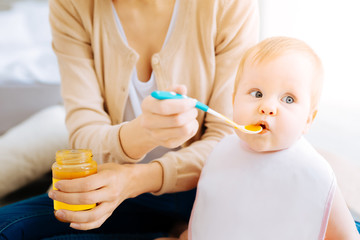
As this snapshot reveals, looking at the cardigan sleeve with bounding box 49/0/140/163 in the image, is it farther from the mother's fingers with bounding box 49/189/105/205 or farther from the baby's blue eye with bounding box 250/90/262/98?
the baby's blue eye with bounding box 250/90/262/98

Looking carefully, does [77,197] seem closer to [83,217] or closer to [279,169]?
[83,217]

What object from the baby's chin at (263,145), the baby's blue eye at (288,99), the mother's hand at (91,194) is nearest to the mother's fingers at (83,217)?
the mother's hand at (91,194)

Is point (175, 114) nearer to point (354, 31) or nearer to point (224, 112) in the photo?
point (224, 112)

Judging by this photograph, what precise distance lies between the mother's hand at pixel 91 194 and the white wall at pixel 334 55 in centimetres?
138

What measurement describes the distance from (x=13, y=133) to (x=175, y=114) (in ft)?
4.27

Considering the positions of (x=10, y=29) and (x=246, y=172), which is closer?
(x=246, y=172)

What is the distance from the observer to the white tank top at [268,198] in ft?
2.62

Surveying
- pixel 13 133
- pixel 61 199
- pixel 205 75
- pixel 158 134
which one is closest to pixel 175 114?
pixel 158 134

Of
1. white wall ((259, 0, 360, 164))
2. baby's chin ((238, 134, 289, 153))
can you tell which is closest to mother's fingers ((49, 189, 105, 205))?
baby's chin ((238, 134, 289, 153))

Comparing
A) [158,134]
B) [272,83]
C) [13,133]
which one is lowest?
[13,133]

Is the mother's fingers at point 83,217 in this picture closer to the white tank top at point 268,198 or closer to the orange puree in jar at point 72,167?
the orange puree in jar at point 72,167

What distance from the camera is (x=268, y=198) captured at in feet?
2.71

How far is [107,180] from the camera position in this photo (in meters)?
0.91

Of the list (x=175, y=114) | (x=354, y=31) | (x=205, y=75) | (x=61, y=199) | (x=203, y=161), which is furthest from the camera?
(x=354, y=31)
